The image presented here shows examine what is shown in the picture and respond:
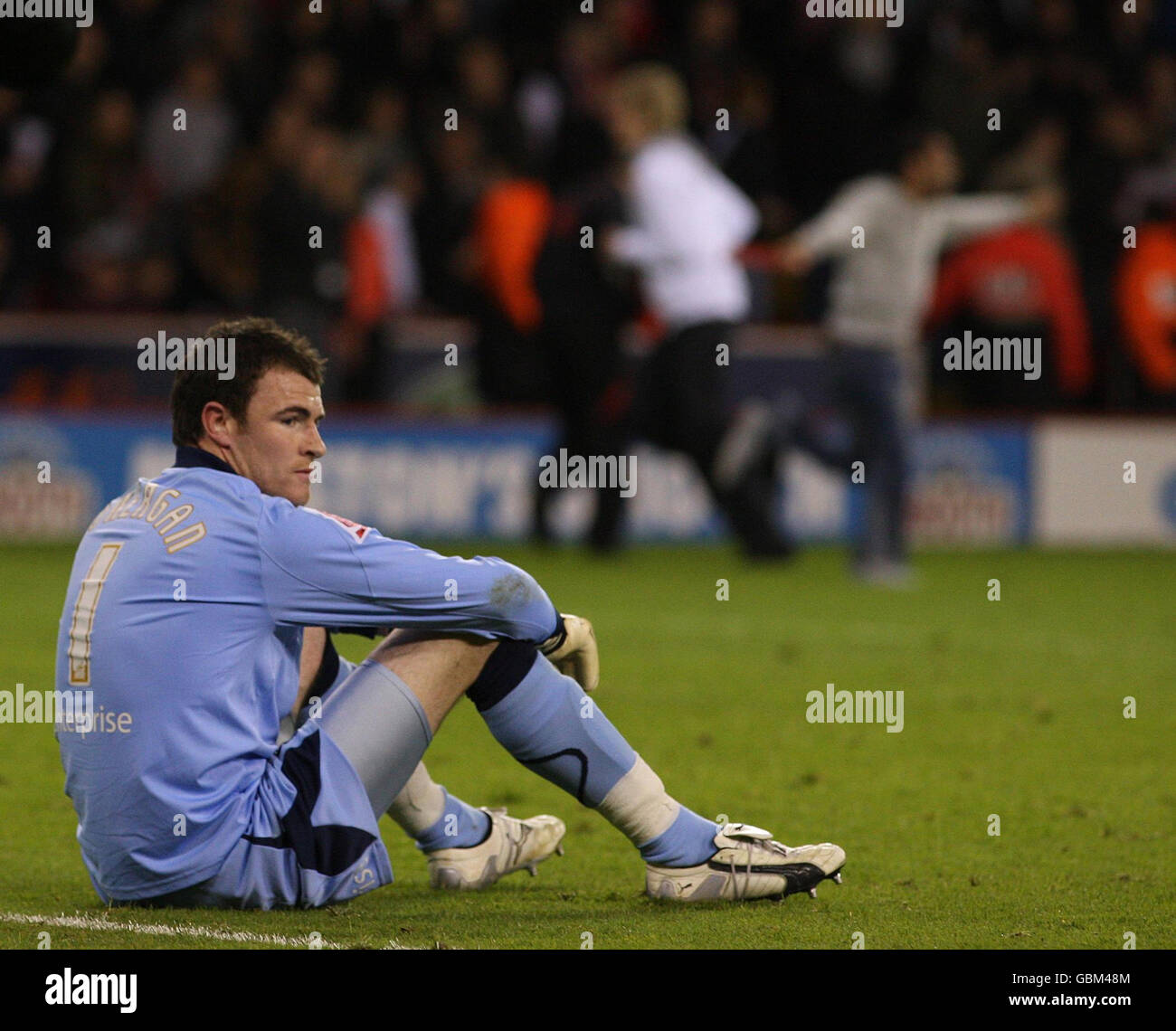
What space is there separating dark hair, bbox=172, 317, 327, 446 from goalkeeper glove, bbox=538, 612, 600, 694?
30.2 inches

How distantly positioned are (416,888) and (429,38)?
42.7 ft

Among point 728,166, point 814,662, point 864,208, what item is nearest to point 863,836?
point 814,662

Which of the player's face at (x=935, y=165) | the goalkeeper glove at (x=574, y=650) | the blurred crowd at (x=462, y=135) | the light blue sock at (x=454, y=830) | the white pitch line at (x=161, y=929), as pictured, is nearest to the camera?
the white pitch line at (x=161, y=929)

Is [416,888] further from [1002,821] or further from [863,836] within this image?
[1002,821]

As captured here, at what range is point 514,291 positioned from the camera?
15.0 m

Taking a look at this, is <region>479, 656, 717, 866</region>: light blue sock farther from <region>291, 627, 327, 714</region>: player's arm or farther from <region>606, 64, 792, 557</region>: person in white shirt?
<region>606, 64, 792, 557</region>: person in white shirt

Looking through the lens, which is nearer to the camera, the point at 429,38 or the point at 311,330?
the point at 311,330

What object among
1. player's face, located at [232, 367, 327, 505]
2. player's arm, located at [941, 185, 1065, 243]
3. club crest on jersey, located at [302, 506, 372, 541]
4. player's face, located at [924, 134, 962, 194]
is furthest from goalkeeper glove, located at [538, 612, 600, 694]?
player's arm, located at [941, 185, 1065, 243]

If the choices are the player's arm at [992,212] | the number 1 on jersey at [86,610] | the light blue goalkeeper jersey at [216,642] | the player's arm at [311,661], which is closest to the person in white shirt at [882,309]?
the player's arm at [992,212]

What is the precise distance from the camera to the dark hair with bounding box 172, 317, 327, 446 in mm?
4438

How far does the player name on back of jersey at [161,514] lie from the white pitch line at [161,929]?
775 millimetres

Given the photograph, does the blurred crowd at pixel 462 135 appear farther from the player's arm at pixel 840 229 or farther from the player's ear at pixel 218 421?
the player's ear at pixel 218 421

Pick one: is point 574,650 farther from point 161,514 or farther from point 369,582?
point 161,514

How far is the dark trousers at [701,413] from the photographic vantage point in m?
13.0
